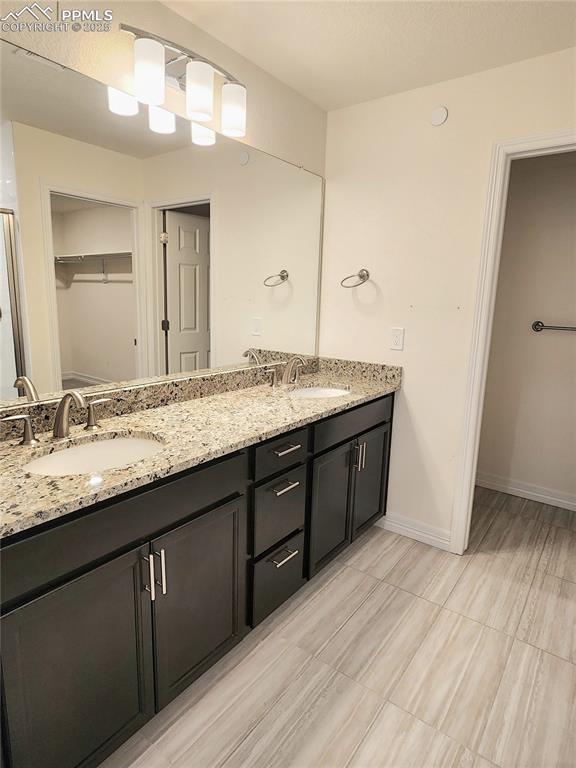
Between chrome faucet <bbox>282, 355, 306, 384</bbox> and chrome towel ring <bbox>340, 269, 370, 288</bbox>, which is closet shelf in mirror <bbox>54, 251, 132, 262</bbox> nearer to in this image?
chrome faucet <bbox>282, 355, 306, 384</bbox>

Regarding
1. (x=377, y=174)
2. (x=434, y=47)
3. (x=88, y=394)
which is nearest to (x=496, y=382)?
(x=377, y=174)

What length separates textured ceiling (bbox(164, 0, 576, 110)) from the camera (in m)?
1.59

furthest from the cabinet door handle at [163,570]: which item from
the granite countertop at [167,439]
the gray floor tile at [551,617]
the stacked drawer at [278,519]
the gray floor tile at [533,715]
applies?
the gray floor tile at [551,617]

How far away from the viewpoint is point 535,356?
296cm

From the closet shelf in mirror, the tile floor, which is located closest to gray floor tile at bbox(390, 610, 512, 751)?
the tile floor

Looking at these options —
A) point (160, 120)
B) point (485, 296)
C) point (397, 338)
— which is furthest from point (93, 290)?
point (485, 296)

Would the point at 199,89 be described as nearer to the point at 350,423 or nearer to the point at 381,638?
the point at 350,423

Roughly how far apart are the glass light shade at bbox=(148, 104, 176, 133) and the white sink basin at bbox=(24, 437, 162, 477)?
1.19 metres

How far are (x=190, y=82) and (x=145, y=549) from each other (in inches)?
64.8

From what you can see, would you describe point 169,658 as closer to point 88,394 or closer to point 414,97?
point 88,394

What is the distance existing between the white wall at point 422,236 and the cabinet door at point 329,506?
1.79ft

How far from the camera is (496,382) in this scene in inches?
124

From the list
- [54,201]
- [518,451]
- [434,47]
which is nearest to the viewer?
[54,201]

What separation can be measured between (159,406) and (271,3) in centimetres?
153
